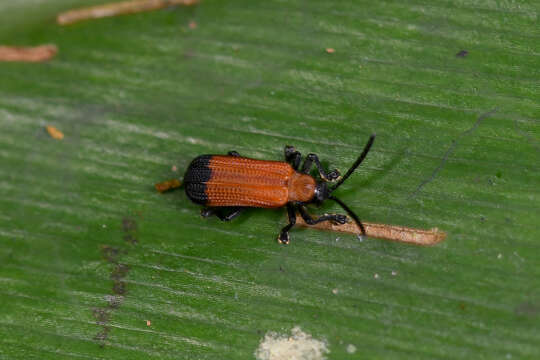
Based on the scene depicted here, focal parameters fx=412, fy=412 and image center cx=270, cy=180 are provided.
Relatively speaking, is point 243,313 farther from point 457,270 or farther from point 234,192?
point 457,270

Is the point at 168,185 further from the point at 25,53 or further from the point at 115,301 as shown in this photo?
the point at 25,53

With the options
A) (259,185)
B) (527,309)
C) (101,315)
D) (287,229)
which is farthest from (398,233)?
(101,315)

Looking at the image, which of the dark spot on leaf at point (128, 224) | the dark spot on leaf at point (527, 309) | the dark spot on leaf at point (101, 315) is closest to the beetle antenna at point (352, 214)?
the dark spot on leaf at point (527, 309)

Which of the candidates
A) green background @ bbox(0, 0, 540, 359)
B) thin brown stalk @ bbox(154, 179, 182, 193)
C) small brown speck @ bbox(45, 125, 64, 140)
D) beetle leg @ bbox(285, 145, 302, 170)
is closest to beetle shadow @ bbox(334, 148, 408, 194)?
green background @ bbox(0, 0, 540, 359)

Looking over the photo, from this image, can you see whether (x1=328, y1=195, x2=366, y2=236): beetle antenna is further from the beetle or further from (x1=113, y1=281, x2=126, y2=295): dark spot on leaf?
(x1=113, y1=281, x2=126, y2=295): dark spot on leaf

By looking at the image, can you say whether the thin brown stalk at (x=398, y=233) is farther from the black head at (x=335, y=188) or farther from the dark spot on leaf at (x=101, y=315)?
the dark spot on leaf at (x=101, y=315)

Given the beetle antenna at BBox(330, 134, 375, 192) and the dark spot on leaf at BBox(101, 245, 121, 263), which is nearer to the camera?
the beetle antenna at BBox(330, 134, 375, 192)
